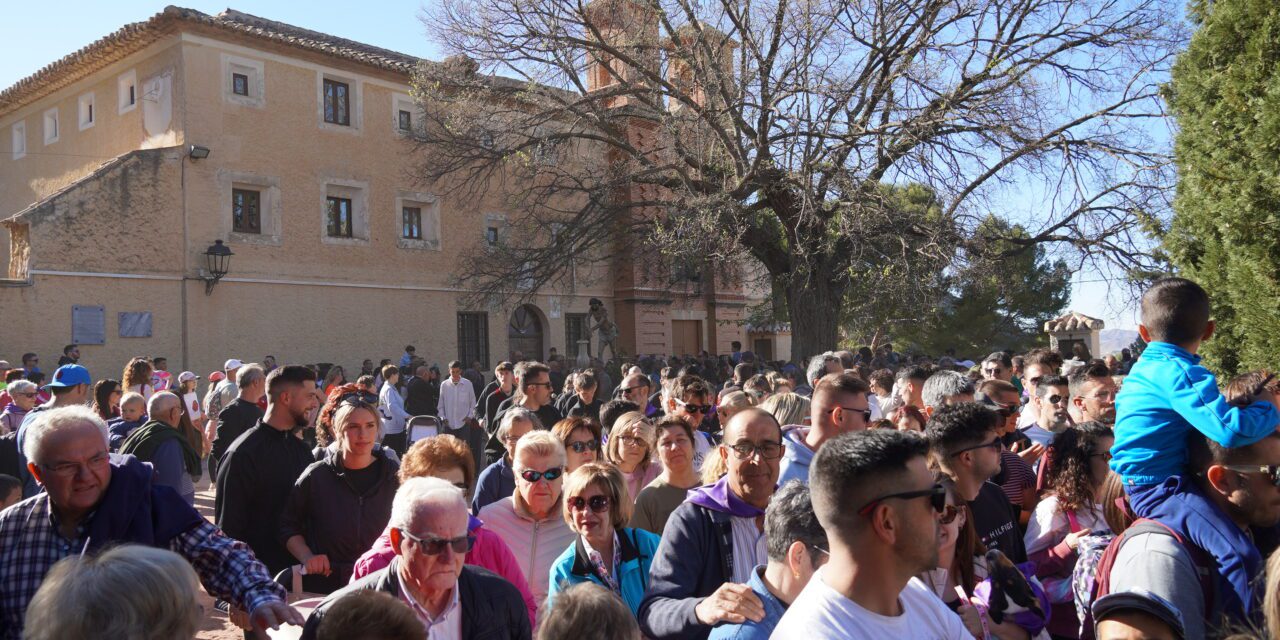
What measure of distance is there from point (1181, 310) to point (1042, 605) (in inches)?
52.0

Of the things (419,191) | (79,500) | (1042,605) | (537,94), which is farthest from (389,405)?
(419,191)

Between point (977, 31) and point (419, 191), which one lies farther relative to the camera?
point (419, 191)

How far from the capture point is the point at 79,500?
3.23 meters

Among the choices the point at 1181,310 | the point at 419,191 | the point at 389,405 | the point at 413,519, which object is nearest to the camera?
the point at 413,519

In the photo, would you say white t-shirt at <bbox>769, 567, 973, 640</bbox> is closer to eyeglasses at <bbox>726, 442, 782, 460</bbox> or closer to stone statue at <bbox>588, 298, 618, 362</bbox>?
eyeglasses at <bbox>726, 442, 782, 460</bbox>

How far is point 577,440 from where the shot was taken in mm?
5656

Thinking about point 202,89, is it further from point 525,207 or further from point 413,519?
point 413,519

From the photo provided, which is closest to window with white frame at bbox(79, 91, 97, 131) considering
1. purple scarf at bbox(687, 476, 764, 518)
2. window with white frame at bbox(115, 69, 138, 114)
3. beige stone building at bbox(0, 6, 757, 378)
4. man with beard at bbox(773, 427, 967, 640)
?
beige stone building at bbox(0, 6, 757, 378)

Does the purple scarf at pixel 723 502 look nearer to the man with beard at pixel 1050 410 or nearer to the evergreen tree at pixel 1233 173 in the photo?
the man with beard at pixel 1050 410

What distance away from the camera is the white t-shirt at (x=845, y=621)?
2.21m

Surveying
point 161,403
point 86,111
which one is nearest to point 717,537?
point 161,403

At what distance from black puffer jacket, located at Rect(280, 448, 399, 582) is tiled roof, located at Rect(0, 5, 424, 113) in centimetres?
1765

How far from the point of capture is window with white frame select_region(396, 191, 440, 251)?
87.4 ft

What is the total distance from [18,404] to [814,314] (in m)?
14.4
